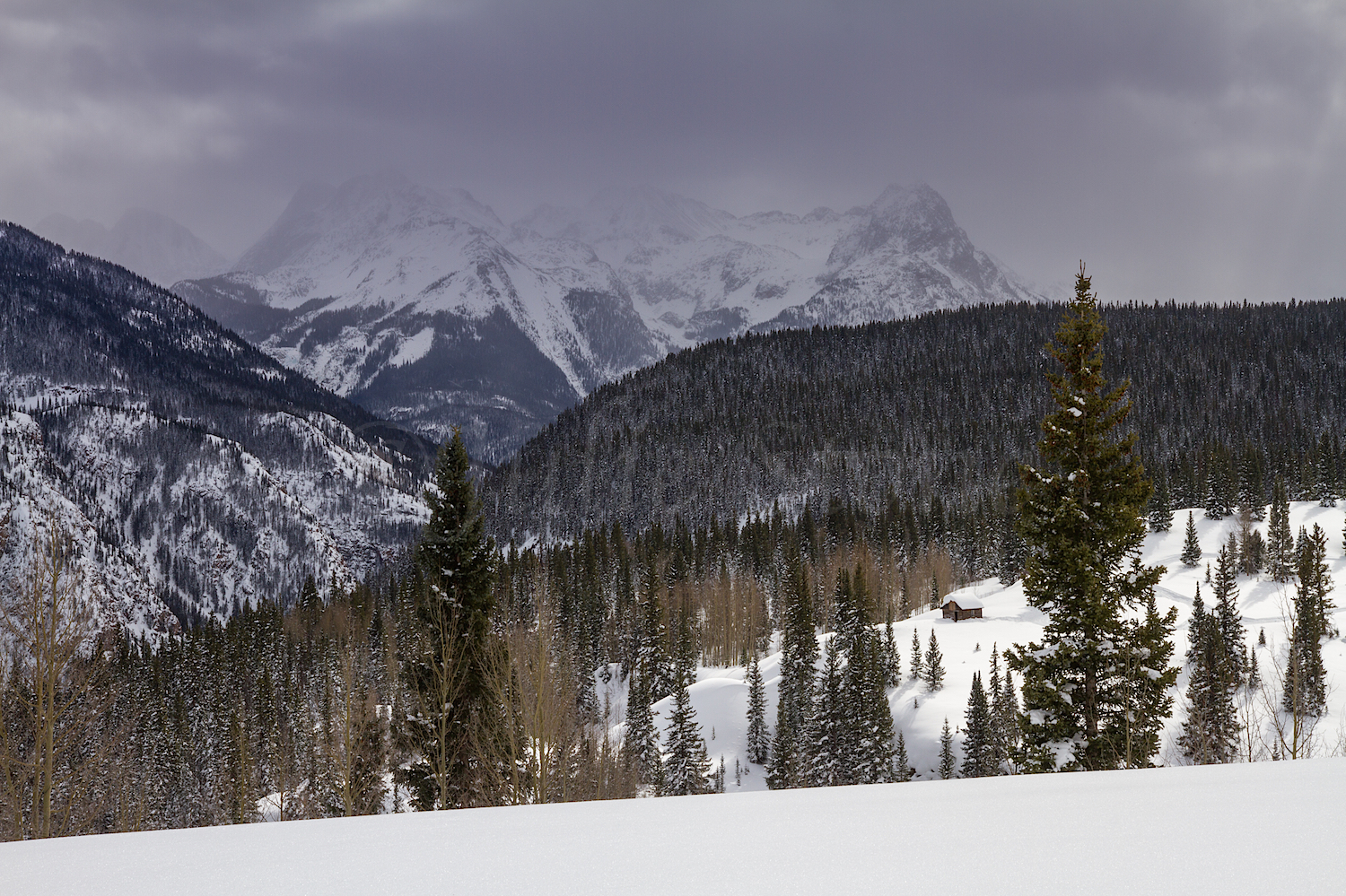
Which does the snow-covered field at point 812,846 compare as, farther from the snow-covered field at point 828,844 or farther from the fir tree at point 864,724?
the fir tree at point 864,724

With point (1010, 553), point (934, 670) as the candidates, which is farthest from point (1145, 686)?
point (1010, 553)

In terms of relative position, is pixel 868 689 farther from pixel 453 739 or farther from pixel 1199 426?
pixel 1199 426

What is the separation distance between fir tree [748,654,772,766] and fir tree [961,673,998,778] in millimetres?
17479

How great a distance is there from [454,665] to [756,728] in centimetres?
5231

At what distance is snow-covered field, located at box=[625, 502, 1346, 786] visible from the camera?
204 ft

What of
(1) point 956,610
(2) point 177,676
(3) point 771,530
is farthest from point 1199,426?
(2) point 177,676

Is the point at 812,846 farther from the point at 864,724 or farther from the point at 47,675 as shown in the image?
the point at 864,724

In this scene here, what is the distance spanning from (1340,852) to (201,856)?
785 centimetres

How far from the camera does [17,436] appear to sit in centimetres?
18825

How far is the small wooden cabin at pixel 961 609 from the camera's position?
8950 centimetres

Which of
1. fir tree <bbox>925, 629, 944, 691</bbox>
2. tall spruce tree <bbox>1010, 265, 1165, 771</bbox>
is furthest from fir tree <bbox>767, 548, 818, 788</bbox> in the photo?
tall spruce tree <bbox>1010, 265, 1165, 771</bbox>

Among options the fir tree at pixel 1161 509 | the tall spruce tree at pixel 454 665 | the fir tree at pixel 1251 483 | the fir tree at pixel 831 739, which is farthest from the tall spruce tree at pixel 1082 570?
the fir tree at pixel 1251 483

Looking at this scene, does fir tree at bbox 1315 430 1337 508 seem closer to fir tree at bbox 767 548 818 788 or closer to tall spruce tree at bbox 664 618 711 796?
fir tree at bbox 767 548 818 788

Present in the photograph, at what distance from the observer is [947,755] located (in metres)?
58.1
